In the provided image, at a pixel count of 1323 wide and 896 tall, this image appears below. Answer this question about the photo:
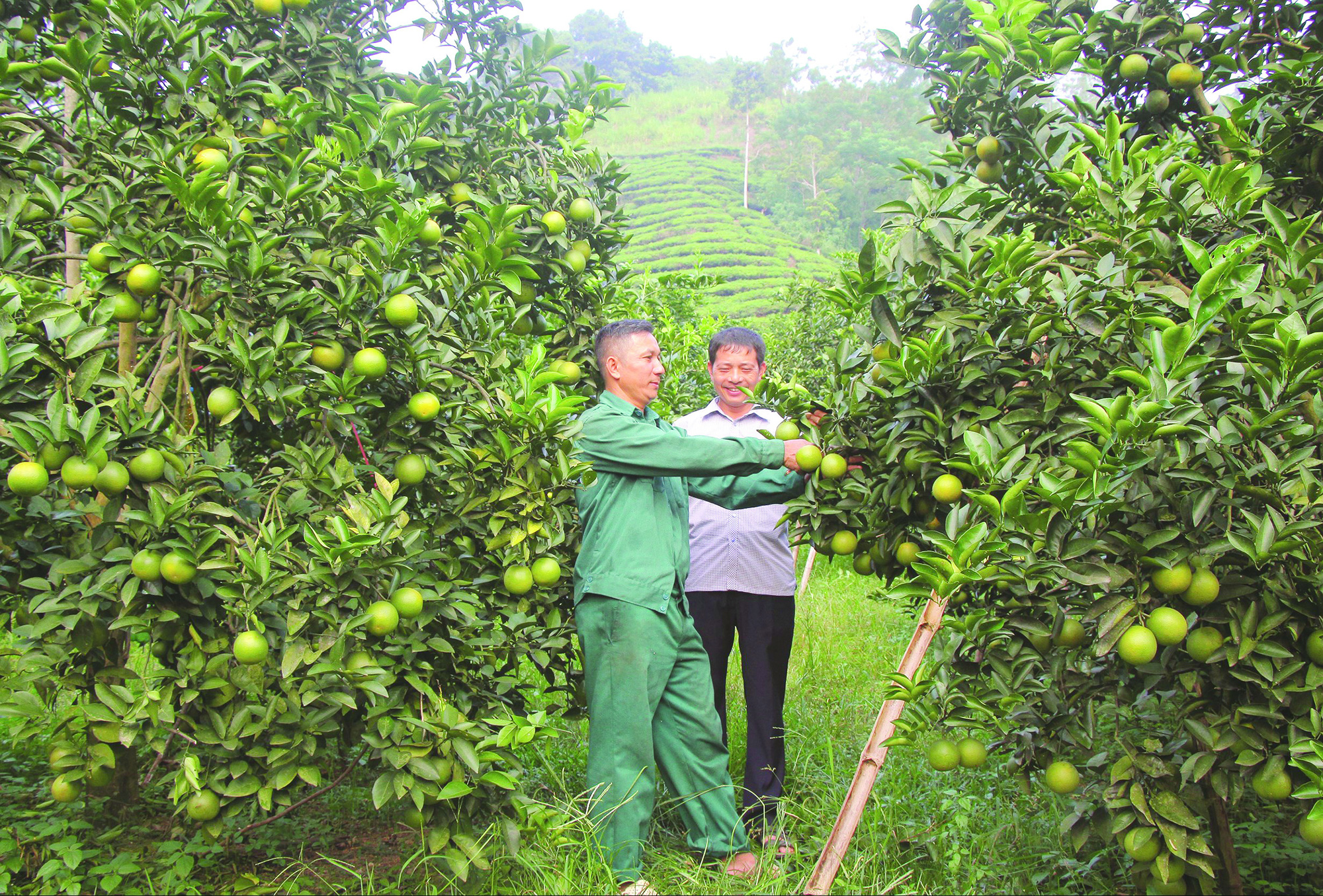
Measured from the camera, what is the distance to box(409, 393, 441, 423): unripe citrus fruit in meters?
2.34

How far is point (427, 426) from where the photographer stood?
2477 mm

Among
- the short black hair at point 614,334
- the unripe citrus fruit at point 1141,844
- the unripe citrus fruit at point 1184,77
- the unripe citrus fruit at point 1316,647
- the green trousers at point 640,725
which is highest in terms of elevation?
the unripe citrus fruit at point 1184,77

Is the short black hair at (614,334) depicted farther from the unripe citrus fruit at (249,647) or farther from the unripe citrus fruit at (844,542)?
the unripe citrus fruit at (249,647)

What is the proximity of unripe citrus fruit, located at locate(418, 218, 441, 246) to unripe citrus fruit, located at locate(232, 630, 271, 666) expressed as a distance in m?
1.17

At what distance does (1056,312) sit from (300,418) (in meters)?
2.01

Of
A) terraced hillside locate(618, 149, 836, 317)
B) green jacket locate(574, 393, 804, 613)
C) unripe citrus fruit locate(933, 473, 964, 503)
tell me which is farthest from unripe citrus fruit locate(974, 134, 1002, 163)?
terraced hillside locate(618, 149, 836, 317)

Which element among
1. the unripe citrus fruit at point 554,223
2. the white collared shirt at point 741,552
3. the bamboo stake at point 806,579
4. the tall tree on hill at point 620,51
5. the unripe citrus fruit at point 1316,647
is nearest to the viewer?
the unripe citrus fruit at point 1316,647

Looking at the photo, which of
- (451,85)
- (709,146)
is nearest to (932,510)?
(451,85)

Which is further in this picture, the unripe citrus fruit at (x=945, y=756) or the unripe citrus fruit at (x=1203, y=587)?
the unripe citrus fruit at (x=945, y=756)

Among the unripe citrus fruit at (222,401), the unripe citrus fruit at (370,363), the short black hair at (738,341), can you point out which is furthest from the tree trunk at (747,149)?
the unripe citrus fruit at (222,401)

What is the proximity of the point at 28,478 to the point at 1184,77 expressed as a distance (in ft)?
10.6

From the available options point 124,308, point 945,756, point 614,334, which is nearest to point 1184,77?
point 614,334

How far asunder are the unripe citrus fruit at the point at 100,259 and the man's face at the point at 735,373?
2.07 metres

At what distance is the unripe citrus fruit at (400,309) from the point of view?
2.27m
